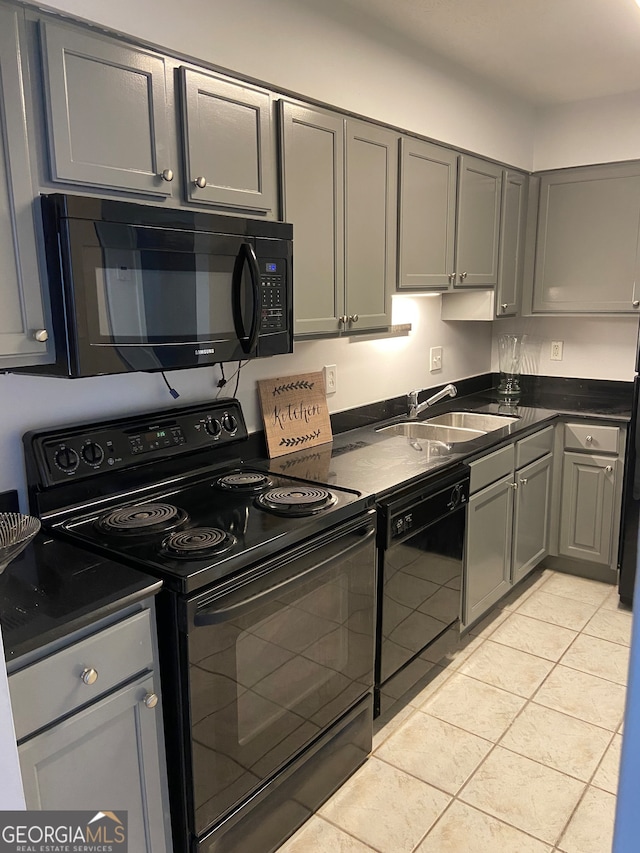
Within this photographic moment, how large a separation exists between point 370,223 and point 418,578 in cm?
133

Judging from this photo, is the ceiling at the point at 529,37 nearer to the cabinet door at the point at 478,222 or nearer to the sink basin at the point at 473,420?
the cabinet door at the point at 478,222

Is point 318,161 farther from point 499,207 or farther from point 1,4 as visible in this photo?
point 499,207

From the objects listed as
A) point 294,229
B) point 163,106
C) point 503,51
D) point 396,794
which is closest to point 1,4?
point 163,106

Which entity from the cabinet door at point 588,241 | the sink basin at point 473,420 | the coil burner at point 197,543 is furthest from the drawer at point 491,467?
the coil burner at point 197,543

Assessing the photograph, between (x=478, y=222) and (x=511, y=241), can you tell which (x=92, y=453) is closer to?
(x=478, y=222)

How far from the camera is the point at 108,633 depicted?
137 centimetres

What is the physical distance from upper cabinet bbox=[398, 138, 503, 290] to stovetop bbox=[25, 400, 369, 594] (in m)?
1.10

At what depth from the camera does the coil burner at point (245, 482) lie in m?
2.09

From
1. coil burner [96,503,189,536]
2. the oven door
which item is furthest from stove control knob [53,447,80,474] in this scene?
the oven door

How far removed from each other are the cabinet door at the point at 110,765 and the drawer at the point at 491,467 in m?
1.62

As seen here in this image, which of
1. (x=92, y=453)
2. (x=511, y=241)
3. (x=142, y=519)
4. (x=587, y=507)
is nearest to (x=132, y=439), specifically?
(x=92, y=453)

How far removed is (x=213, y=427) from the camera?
2217 mm

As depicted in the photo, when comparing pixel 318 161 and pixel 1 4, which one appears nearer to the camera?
pixel 1 4

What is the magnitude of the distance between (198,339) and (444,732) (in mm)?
1659
